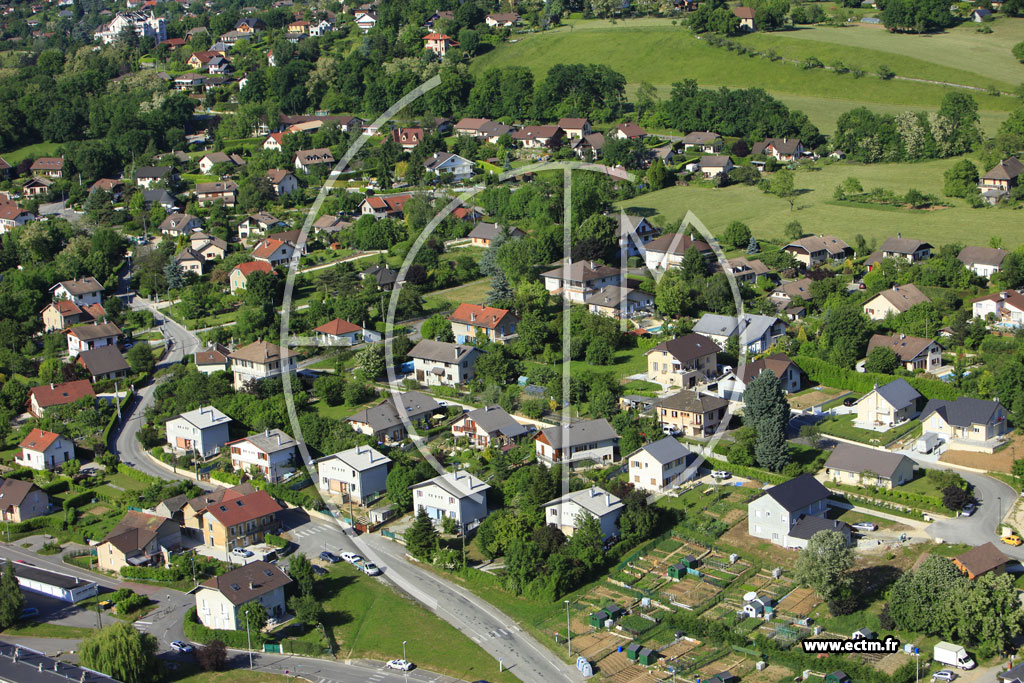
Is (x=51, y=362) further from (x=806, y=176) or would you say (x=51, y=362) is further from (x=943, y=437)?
(x=806, y=176)

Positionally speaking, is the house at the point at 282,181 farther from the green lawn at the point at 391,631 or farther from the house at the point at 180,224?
the green lawn at the point at 391,631

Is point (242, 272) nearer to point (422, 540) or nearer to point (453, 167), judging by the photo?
point (453, 167)

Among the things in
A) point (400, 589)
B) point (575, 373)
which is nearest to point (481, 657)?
point (400, 589)

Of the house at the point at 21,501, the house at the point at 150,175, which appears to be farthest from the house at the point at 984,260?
the house at the point at 150,175

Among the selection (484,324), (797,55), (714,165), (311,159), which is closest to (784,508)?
(484,324)

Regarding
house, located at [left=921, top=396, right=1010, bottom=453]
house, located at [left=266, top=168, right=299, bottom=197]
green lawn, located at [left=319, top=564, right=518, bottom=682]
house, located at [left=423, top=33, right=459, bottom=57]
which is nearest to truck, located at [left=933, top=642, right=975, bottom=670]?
green lawn, located at [left=319, top=564, right=518, bottom=682]

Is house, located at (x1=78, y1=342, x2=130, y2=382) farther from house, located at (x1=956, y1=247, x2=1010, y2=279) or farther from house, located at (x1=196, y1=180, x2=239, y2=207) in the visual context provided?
house, located at (x1=956, y1=247, x2=1010, y2=279)
